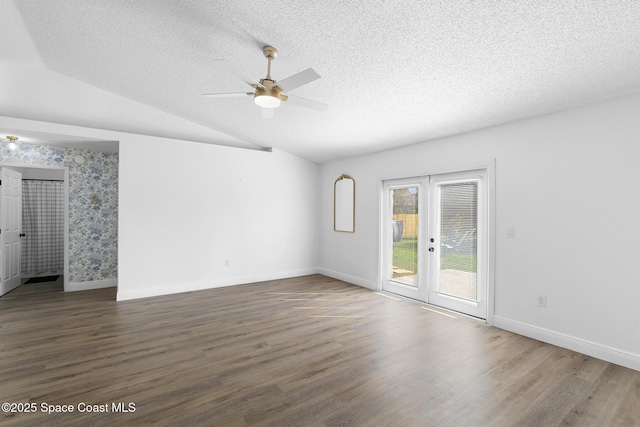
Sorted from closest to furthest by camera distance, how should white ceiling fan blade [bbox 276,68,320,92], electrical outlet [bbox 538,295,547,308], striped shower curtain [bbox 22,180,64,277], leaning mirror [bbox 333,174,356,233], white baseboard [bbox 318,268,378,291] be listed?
white ceiling fan blade [bbox 276,68,320,92] → electrical outlet [bbox 538,295,547,308] → white baseboard [bbox 318,268,378,291] → leaning mirror [bbox 333,174,356,233] → striped shower curtain [bbox 22,180,64,277]

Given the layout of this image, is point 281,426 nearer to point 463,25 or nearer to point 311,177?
point 463,25

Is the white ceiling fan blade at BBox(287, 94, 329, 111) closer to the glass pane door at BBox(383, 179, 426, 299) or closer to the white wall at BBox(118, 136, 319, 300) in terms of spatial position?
the glass pane door at BBox(383, 179, 426, 299)

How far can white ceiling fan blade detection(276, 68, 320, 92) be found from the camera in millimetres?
2239

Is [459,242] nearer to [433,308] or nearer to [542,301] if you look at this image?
[433,308]

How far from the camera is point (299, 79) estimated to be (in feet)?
7.67

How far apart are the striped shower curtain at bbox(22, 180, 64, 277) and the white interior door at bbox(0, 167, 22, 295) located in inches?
29.5

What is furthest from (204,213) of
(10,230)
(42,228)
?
(42,228)

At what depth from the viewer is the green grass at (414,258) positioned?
13.2 ft

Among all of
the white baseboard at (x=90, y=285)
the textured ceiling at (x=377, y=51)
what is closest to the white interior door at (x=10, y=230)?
the white baseboard at (x=90, y=285)

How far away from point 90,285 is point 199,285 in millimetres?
2051

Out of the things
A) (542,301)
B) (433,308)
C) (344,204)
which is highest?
(344,204)

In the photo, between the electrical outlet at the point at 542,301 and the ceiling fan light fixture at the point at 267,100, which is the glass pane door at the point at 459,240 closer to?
the electrical outlet at the point at 542,301

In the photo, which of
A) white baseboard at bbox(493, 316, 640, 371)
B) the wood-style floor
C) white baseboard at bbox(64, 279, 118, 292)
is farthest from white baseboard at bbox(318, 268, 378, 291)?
white baseboard at bbox(64, 279, 118, 292)

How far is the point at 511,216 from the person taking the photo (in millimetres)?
3469
